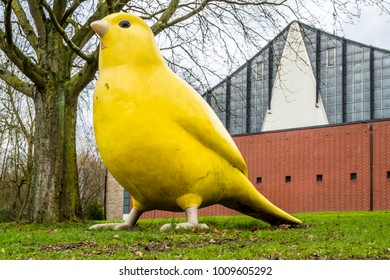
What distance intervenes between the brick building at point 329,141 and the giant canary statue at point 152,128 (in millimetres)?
10758

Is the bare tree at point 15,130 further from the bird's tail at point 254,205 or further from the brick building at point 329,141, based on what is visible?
the bird's tail at point 254,205

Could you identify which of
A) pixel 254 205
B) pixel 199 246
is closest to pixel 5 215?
pixel 254 205

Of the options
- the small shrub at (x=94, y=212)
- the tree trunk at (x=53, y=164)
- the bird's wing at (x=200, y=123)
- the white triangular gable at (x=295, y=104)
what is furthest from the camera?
the white triangular gable at (x=295, y=104)

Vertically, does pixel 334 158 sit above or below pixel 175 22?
below

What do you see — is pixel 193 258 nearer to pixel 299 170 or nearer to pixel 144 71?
pixel 144 71

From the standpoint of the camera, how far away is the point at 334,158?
27.1 metres

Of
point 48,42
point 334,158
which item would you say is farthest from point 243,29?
point 334,158

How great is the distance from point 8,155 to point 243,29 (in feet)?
60.7

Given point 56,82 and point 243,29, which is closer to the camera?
point 56,82

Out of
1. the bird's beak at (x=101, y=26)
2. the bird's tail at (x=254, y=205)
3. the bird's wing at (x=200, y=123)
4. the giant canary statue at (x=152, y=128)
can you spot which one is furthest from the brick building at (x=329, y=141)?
the bird's beak at (x=101, y=26)

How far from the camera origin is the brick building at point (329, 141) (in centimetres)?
2584

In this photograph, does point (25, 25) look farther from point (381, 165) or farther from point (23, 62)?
point (381, 165)

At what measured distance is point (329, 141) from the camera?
27.2 meters

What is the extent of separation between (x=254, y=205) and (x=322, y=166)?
19.4 metres
